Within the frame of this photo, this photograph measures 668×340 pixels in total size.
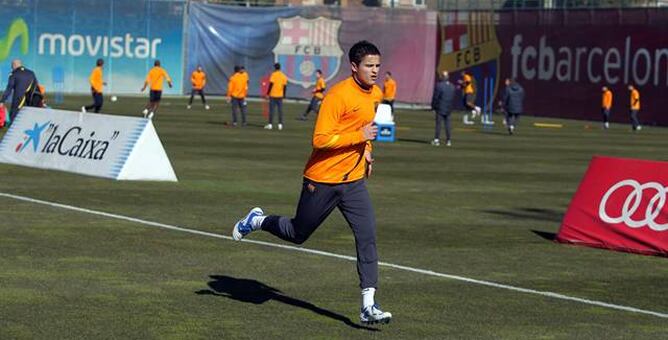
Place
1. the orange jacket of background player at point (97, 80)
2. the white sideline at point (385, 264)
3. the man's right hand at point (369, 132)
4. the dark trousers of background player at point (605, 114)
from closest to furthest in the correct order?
the man's right hand at point (369, 132)
the white sideline at point (385, 264)
the orange jacket of background player at point (97, 80)
the dark trousers of background player at point (605, 114)

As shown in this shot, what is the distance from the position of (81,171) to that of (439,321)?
46.8 feet

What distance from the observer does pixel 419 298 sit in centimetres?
1297

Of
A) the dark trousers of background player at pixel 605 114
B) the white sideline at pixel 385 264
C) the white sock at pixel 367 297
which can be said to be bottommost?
the dark trousers of background player at pixel 605 114

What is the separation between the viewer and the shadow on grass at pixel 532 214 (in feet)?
68.3

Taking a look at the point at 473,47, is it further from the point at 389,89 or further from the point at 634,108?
the point at 389,89

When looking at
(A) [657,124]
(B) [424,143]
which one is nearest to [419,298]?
(B) [424,143]

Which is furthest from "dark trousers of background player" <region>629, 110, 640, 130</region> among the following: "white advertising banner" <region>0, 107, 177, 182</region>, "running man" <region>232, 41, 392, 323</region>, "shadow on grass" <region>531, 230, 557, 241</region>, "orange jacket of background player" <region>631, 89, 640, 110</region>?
"running man" <region>232, 41, 392, 323</region>

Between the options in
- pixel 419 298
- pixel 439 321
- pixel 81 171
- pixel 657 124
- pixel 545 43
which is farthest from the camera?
pixel 545 43

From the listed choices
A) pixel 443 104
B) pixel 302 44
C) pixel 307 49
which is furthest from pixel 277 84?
pixel 302 44

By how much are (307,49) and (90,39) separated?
1031 cm

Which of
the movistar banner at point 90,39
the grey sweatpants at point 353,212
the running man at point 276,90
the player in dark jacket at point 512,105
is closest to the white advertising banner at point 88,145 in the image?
the grey sweatpants at point 353,212

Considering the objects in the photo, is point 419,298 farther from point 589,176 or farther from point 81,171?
point 81,171

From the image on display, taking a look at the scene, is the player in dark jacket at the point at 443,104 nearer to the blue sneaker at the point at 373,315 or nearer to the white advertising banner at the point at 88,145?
the white advertising banner at the point at 88,145

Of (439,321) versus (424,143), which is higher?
(439,321)
